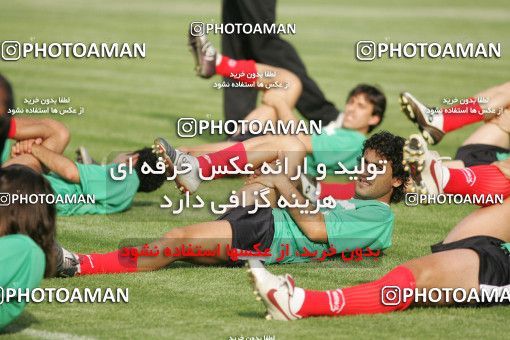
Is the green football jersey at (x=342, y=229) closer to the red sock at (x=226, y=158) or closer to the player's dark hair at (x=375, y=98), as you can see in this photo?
the red sock at (x=226, y=158)

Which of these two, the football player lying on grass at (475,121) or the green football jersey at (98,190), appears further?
the green football jersey at (98,190)

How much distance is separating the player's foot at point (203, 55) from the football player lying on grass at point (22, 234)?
22.8ft

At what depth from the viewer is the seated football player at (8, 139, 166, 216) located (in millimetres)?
11078

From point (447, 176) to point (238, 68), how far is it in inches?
241

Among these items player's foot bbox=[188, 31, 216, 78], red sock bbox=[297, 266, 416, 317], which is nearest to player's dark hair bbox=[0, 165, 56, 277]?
red sock bbox=[297, 266, 416, 317]

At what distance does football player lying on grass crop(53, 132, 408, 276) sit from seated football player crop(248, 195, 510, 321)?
112 centimetres

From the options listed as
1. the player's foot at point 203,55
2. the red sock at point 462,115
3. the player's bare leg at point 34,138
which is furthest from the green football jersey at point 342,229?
the player's foot at point 203,55

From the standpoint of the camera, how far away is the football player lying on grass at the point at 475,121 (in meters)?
11.1

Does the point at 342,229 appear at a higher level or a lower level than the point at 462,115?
lower

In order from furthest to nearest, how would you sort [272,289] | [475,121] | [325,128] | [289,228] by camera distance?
[325,128], [475,121], [289,228], [272,289]

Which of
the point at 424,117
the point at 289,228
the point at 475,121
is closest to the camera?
the point at 289,228

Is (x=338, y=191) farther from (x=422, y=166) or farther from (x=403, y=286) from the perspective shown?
(x=403, y=286)

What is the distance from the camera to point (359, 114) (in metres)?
13.6

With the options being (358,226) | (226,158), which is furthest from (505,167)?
(226,158)
